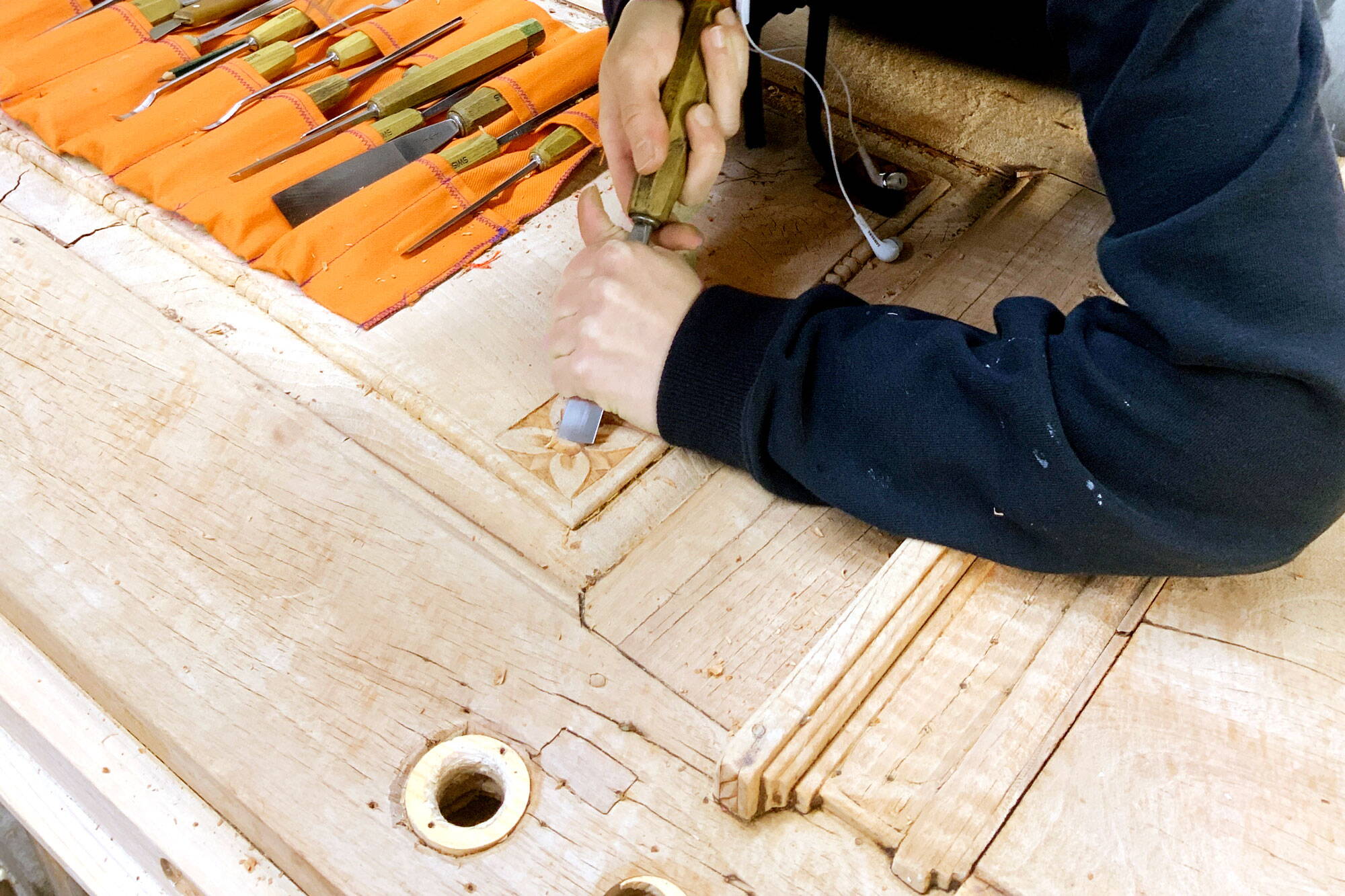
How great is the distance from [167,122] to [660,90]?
69 cm

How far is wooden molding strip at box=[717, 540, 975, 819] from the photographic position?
60 centimetres

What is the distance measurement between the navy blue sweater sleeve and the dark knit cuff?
49mm

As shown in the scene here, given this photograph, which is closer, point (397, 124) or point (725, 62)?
point (725, 62)

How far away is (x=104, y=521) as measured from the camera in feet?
2.60

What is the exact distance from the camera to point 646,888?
598 mm

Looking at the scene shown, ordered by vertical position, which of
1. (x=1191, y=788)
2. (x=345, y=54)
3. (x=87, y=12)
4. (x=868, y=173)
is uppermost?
(x=87, y=12)

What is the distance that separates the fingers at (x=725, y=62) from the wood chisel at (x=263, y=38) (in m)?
0.78

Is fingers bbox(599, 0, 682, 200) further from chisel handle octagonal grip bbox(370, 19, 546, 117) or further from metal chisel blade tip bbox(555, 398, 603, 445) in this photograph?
chisel handle octagonal grip bbox(370, 19, 546, 117)

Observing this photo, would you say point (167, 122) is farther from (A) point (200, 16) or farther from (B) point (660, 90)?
(B) point (660, 90)

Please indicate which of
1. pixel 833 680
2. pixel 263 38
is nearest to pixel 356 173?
pixel 263 38

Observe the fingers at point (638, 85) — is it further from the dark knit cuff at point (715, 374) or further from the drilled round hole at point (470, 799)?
the drilled round hole at point (470, 799)

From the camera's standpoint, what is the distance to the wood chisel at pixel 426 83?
1.17m

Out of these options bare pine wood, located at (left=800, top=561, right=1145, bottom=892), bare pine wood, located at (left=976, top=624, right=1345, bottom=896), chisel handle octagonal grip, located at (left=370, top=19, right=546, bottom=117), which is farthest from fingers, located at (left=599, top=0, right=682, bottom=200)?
bare pine wood, located at (left=976, top=624, right=1345, bottom=896)

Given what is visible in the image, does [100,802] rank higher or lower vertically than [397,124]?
lower
